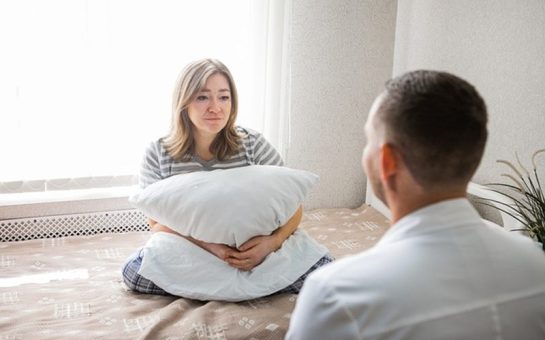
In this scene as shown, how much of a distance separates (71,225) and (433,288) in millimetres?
2059

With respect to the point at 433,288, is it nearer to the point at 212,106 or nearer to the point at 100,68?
the point at 212,106

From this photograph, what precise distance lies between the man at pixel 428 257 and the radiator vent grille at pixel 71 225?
187cm

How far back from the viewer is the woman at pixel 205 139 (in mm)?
2137

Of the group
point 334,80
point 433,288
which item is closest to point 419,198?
point 433,288

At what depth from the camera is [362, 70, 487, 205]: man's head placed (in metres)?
0.95

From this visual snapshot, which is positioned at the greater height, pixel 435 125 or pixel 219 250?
pixel 435 125

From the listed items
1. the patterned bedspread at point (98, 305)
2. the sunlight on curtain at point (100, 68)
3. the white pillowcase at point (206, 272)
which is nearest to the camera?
the patterned bedspread at point (98, 305)

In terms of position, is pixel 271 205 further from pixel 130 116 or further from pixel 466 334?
pixel 466 334

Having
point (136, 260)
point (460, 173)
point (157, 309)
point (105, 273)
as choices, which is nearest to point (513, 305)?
point (460, 173)

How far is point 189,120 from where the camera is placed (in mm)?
2223

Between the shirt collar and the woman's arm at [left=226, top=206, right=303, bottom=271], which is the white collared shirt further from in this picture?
the woman's arm at [left=226, top=206, right=303, bottom=271]

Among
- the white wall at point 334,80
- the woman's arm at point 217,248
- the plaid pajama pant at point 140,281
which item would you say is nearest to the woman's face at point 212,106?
the woman's arm at point 217,248

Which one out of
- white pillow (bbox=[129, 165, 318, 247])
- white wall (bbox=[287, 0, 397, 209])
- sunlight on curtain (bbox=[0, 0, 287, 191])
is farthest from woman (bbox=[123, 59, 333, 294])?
white wall (bbox=[287, 0, 397, 209])

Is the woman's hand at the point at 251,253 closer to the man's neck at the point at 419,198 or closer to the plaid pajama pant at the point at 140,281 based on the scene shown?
the plaid pajama pant at the point at 140,281
